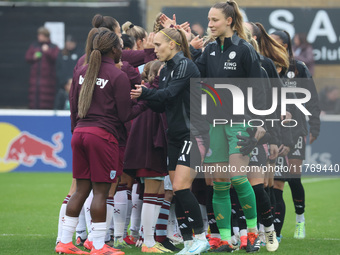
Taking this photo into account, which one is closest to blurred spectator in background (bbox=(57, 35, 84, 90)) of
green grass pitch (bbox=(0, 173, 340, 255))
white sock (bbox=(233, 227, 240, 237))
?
→ green grass pitch (bbox=(0, 173, 340, 255))

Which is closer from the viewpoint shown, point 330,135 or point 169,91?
point 169,91

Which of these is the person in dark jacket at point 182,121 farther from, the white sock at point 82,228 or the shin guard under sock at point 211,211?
the white sock at point 82,228

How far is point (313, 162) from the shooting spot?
51.5ft

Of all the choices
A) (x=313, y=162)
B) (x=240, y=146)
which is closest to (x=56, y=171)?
(x=313, y=162)

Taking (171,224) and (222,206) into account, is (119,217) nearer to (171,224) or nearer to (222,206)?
(171,224)

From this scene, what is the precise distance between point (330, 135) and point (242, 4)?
6.13 metres

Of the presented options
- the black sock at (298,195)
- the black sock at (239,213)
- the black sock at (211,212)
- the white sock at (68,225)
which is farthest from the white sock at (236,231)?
the white sock at (68,225)

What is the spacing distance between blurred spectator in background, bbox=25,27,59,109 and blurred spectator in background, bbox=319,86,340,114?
675cm

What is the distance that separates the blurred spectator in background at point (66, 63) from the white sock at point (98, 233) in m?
11.0

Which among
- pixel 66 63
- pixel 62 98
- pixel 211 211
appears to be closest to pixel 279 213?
pixel 211 211

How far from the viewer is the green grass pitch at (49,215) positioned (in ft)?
23.8

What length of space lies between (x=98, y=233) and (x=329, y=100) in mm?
13060

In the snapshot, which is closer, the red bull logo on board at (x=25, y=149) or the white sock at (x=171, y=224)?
the white sock at (x=171, y=224)

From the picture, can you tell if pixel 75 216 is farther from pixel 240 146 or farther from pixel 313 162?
pixel 313 162
